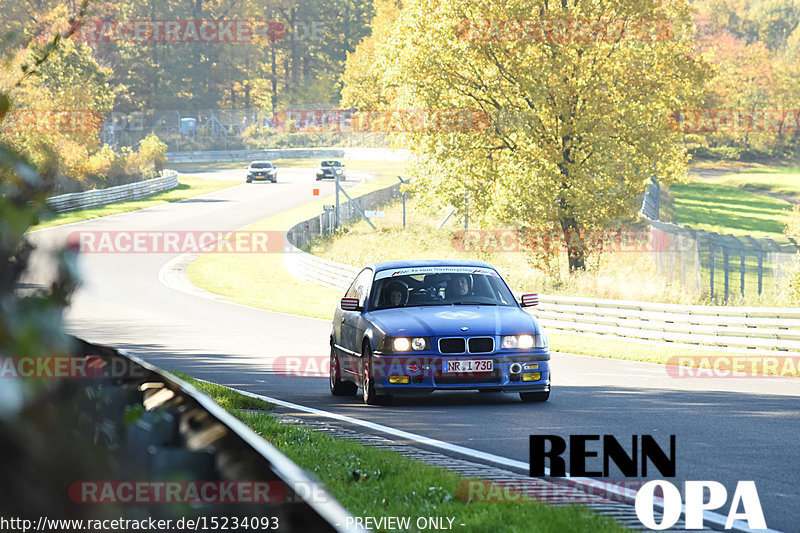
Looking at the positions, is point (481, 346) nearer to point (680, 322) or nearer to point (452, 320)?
point (452, 320)

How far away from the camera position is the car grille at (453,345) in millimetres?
12414

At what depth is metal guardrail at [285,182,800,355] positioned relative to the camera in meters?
20.0

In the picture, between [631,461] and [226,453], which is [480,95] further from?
[226,453]

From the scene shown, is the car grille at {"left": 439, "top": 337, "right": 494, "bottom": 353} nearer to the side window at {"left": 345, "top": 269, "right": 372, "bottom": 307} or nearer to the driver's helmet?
the driver's helmet

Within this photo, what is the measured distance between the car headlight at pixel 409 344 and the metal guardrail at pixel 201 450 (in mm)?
7183

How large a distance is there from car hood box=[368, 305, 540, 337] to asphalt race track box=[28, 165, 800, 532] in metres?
0.86

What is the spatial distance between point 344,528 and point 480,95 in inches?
1190

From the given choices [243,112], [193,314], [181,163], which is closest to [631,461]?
[193,314]
